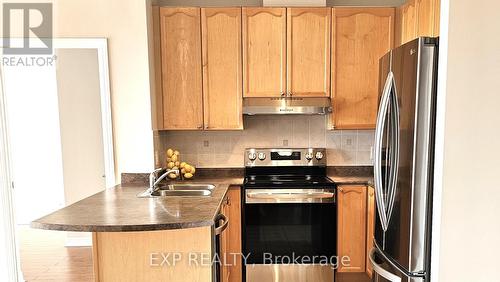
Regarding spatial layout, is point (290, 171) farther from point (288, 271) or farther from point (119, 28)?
point (119, 28)

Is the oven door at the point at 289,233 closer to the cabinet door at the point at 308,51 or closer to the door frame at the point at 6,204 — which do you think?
the cabinet door at the point at 308,51

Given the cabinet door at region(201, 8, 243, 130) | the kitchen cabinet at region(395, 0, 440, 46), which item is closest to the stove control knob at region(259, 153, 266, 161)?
the cabinet door at region(201, 8, 243, 130)

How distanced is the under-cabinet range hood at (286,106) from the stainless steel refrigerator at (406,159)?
0.88m

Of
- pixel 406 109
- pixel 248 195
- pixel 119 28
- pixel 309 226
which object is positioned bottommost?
pixel 309 226

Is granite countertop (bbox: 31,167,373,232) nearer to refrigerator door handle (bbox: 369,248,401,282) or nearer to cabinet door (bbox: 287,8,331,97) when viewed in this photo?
refrigerator door handle (bbox: 369,248,401,282)

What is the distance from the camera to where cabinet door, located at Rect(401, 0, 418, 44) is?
2441 mm

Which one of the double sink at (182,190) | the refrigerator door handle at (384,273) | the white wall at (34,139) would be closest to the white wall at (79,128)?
the white wall at (34,139)

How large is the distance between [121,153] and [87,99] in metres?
→ 0.95

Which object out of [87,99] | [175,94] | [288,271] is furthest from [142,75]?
[288,271]

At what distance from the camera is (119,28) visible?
8.60 ft

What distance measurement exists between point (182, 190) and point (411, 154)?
170cm

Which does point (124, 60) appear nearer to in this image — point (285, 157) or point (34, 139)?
point (285, 157)

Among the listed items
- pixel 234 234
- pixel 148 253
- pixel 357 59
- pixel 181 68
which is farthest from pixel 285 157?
pixel 148 253

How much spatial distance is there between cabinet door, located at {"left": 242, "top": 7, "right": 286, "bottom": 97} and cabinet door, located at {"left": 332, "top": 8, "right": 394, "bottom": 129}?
0.48 meters
